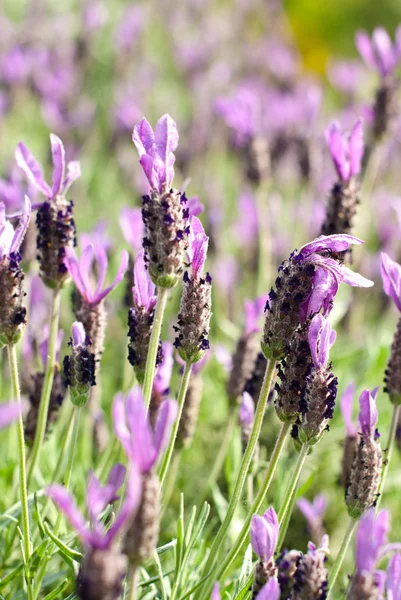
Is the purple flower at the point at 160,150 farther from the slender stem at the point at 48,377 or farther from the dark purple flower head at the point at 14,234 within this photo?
the slender stem at the point at 48,377

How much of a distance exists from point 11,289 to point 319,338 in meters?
0.59

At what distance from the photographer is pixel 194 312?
143 cm

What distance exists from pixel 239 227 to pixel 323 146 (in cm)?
78

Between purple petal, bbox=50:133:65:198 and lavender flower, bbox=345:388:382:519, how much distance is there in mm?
792

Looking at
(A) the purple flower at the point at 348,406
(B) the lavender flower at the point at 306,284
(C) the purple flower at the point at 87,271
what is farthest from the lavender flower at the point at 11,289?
(A) the purple flower at the point at 348,406

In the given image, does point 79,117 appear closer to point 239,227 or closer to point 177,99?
point 239,227

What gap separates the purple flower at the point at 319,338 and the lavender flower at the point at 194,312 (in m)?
0.23

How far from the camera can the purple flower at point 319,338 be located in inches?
50.5

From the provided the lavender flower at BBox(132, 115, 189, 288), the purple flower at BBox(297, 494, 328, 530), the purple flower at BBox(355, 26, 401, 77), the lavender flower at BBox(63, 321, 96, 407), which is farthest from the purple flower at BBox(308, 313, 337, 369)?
the purple flower at BBox(355, 26, 401, 77)

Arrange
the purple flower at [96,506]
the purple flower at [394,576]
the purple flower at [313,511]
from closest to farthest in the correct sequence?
the purple flower at [96,506] < the purple flower at [394,576] < the purple flower at [313,511]

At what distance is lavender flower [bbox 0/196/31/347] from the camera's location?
4.58ft

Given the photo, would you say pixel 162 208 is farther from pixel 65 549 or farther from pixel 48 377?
pixel 65 549

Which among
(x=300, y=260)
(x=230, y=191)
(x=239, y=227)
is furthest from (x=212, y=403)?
(x=230, y=191)

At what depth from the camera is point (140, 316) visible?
1.51 meters
